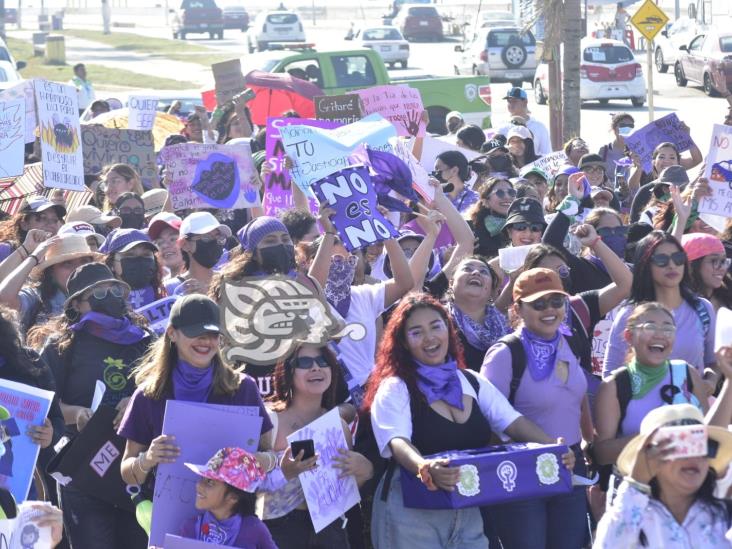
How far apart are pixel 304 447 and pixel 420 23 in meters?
52.1

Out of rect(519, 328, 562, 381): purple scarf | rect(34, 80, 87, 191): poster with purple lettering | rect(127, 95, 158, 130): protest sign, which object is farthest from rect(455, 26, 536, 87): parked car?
rect(519, 328, 562, 381): purple scarf

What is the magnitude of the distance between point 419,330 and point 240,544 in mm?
1172

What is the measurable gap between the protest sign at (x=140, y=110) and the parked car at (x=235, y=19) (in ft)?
161

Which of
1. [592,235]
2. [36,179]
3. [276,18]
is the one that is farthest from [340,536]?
[276,18]

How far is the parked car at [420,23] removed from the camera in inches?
2231

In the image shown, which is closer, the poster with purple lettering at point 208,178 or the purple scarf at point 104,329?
the purple scarf at point 104,329

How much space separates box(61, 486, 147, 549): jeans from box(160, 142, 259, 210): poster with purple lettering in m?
4.52

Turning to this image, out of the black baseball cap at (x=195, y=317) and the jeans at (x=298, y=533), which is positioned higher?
the black baseball cap at (x=195, y=317)

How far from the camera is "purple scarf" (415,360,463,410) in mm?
5867

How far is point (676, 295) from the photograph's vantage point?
23.6 ft

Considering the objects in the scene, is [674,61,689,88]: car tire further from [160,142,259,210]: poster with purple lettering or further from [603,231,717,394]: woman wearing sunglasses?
[603,231,717,394]: woman wearing sunglasses

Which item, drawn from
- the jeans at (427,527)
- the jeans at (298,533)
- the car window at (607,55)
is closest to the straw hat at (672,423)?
the jeans at (427,527)

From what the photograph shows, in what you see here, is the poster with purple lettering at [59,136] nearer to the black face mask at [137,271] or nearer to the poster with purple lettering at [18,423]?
the black face mask at [137,271]

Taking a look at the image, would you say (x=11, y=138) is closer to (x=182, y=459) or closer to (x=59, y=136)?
(x=59, y=136)
